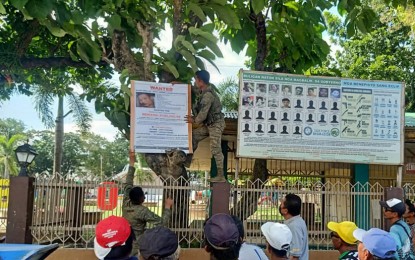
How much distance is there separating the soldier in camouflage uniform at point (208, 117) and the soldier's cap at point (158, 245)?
11.5 feet

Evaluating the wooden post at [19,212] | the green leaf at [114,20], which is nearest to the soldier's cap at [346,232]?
the green leaf at [114,20]

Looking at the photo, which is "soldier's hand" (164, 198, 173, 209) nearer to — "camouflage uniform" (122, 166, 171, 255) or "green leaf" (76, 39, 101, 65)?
"camouflage uniform" (122, 166, 171, 255)

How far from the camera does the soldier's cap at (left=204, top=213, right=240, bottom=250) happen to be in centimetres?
276

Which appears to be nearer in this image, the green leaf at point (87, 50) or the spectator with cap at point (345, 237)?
the spectator with cap at point (345, 237)

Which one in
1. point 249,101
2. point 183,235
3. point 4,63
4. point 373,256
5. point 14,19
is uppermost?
point 14,19

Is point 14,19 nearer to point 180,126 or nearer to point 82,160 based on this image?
point 180,126

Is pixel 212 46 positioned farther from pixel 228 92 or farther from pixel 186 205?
pixel 228 92

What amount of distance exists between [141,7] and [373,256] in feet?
14.6

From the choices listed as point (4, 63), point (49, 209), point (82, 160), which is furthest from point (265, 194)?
point (82, 160)

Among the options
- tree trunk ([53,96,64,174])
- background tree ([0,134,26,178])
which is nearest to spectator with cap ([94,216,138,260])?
tree trunk ([53,96,64,174])

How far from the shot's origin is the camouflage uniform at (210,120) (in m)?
6.08

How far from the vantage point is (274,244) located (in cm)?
321

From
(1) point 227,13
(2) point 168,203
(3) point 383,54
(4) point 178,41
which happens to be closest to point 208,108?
(4) point 178,41

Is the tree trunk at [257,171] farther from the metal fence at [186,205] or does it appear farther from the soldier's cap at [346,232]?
the soldier's cap at [346,232]
